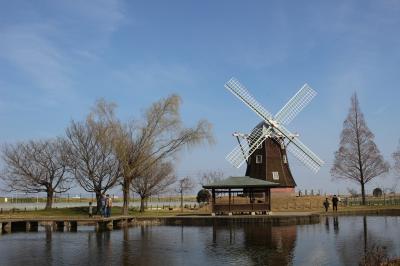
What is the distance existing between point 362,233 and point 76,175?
30240 mm

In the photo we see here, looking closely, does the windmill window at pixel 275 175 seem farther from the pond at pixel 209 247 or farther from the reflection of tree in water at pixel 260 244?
the pond at pixel 209 247

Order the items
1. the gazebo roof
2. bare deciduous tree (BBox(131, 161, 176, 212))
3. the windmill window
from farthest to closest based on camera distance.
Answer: bare deciduous tree (BBox(131, 161, 176, 212)) < the windmill window < the gazebo roof

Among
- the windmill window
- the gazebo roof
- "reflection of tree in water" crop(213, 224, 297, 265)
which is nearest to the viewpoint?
"reflection of tree in water" crop(213, 224, 297, 265)

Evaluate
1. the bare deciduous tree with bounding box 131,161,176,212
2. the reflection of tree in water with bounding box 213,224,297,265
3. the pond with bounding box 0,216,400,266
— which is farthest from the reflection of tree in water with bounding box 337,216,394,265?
the bare deciduous tree with bounding box 131,161,176,212

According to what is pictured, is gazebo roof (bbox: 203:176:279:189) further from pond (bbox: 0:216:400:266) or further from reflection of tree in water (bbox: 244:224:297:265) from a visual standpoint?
pond (bbox: 0:216:400:266)

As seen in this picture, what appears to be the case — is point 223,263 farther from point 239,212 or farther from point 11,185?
point 11,185

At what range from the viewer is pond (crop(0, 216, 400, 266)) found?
19.7 meters

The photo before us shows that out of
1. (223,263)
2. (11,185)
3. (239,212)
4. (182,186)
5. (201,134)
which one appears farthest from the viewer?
(182,186)

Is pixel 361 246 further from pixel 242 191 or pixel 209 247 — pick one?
pixel 242 191

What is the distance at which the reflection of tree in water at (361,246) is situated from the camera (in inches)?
665

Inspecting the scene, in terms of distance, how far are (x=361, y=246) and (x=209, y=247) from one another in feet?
23.2

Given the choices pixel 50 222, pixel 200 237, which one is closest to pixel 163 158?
pixel 50 222

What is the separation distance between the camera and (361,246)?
75.4 feet

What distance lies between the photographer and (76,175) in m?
49.9
